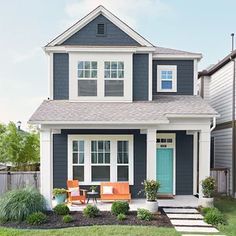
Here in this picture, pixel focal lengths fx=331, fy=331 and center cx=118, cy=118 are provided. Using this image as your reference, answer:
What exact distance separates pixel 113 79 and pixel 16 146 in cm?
960

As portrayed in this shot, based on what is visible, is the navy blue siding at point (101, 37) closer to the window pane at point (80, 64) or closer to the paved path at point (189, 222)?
the window pane at point (80, 64)

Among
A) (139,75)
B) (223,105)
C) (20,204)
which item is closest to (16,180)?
(20,204)

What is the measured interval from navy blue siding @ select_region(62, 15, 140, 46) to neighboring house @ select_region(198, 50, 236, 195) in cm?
469

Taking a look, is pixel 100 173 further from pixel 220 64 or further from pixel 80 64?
pixel 220 64

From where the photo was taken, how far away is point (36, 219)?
955 centimetres

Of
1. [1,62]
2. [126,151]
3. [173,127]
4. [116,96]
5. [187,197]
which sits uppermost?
[1,62]

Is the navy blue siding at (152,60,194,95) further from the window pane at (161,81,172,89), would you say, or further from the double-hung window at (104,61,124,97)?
the double-hung window at (104,61,124,97)

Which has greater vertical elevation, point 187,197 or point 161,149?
point 161,149

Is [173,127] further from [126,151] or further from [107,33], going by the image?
[107,33]

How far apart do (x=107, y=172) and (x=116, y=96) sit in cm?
313

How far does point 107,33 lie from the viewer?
543 inches

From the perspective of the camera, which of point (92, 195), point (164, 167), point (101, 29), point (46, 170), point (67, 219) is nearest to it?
point (67, 219)

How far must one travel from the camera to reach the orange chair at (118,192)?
1229cm

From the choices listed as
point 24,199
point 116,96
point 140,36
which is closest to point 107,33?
point 140,36
